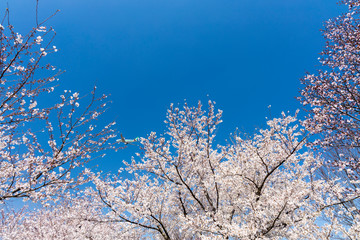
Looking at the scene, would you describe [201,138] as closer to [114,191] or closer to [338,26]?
[114,191]

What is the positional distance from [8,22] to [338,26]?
35.0 ft

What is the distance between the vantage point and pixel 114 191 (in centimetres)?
890

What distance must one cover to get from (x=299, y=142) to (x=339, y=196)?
249cm

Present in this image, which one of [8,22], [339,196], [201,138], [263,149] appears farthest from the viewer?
[201,138]

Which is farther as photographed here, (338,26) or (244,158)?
(244,158)

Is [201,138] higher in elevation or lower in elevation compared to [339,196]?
higher

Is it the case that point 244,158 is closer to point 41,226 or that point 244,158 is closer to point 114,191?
point 114,191

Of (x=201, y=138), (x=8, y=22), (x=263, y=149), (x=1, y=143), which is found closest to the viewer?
(x=8, y=22)

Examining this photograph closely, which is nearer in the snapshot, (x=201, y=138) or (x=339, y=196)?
(x=339, y=196)

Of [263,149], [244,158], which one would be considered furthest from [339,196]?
[244,158]

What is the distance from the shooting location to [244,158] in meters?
9.03

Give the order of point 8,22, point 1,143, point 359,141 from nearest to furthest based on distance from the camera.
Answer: point 8,22
point 1,143
point 359,141

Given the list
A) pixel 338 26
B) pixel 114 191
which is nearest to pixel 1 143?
pixel 114 191

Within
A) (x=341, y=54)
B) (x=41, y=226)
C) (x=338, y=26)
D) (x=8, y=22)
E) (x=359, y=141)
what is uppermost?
(x=338, y=26)
